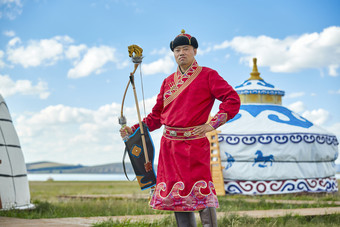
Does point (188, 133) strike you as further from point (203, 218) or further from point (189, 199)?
point (203, 218)

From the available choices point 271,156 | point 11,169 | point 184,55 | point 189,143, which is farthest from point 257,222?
point 271,156

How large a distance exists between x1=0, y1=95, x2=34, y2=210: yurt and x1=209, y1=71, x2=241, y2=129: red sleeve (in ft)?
12.9

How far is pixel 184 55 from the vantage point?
10.8 ft

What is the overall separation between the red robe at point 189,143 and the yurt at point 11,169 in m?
3.63

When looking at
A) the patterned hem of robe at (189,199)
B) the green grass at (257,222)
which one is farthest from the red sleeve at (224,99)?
the green grass at (257,222)

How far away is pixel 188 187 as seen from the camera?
3.10 meters

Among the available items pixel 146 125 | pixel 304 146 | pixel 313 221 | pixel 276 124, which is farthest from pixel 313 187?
pixel 146 125

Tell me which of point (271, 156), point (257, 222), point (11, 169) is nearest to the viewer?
point (257, 222)

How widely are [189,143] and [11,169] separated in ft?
13.2

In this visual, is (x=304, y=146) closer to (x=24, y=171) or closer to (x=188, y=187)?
(x=24, y=171)

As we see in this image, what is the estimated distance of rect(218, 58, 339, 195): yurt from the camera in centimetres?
1008

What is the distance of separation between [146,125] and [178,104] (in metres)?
0.38

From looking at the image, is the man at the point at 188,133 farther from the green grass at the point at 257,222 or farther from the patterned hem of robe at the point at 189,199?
the green grass at the point at 257,222

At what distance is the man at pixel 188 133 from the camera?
3104mm
